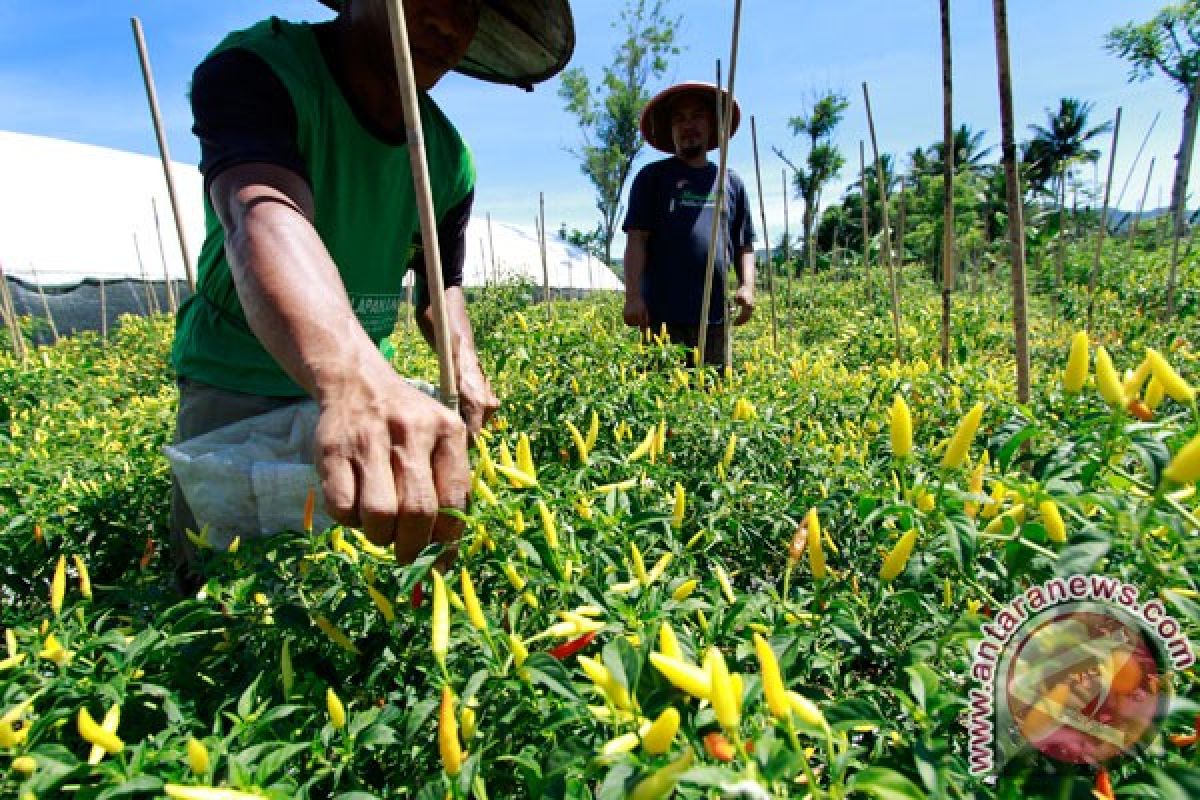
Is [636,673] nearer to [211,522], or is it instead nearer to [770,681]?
[770,681]

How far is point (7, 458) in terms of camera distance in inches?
83.0

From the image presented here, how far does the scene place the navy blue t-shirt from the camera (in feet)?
10.7

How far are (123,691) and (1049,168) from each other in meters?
39.7

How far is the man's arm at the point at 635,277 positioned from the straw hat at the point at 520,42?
137 centimetres

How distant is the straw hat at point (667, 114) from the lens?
11.1 feet

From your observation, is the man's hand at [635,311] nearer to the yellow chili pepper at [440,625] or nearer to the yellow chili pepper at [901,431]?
the yellow chili pepper at [901,431]

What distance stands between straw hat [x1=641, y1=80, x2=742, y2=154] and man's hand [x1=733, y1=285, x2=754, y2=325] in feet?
2.42

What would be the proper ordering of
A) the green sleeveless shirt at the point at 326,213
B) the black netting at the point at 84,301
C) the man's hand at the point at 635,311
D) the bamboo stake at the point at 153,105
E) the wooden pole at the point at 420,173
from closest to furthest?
the wooden pole at the point at 420,173 < the green sleeveless shirt at the point at 326,213 < the bamboo stake at the point at 153,105 < the man's hand at the point at 635,311 < the black netting at the point at 84,301

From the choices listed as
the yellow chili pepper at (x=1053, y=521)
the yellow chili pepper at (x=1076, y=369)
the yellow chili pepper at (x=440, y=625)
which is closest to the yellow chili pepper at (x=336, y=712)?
the yellow chili pepper at (x=440, y=625)

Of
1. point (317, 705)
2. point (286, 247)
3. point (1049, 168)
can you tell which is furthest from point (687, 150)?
point (1049, 168)

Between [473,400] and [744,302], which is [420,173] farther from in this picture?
[744,302]

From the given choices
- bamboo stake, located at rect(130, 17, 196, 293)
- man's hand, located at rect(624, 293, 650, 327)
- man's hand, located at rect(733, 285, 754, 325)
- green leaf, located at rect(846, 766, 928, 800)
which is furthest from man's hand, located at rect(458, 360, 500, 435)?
man's hand, located at rect(733, 285, 754, 325)


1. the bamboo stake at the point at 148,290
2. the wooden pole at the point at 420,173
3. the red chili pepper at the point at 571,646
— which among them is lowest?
the red chili pepper at the point at 571,646

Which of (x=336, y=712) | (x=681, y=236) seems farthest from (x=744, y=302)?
(x=336, y=712)
